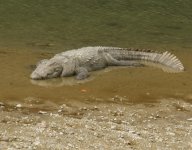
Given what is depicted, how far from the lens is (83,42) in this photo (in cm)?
1320

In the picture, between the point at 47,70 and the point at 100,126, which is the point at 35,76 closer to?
the point at 47,70

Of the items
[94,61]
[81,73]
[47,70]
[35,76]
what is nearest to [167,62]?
[94,61]

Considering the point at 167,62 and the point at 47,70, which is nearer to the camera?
the point at 47,70

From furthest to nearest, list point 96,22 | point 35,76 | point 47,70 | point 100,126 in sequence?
point 96,22, point 47,70, point 35,76, point 100,126

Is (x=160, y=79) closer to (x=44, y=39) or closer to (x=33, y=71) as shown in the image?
(x=33, y=71)

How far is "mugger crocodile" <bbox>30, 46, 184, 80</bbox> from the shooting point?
10227mm

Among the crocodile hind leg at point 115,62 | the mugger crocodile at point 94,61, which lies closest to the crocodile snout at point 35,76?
the mugger crocodile at point 94,61

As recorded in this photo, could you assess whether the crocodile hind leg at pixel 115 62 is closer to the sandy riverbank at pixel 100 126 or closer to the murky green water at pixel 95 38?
the murky green water at pixel 95 38

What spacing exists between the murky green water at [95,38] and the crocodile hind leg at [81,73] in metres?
0.23

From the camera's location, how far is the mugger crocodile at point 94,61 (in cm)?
1023

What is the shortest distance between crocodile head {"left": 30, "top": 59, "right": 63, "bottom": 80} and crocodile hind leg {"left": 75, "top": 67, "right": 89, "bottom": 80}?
0.35m

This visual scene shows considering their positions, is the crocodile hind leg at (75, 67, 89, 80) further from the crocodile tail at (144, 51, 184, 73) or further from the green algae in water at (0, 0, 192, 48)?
the green algae in water at (0, 0, 192, 48)

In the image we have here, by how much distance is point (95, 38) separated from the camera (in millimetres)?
13789

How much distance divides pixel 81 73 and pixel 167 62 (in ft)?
6.93
